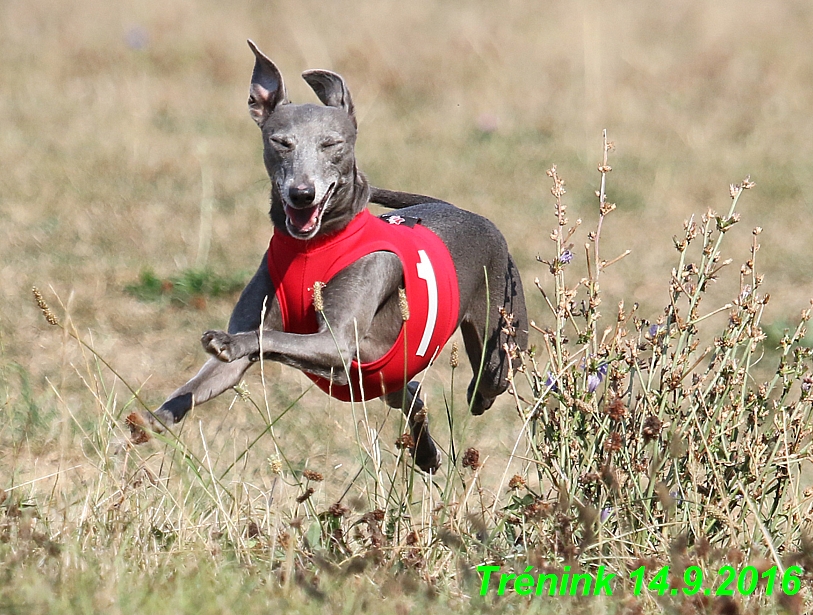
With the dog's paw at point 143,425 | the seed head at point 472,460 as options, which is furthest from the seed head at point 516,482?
the dog's paw at point 143,425

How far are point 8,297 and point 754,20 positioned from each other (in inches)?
345

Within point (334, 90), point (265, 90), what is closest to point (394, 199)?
point (334, 90)

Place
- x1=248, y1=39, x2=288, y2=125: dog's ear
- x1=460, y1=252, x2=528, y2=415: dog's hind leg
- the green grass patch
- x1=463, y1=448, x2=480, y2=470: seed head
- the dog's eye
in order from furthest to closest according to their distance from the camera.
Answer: the green grass patch, x1=460, y1=252, x2=528, y2=415: dog's hind leg, x1=248, y1=39, x2=288, y2=125: dog's ear, the dog's eye, x1=463, y1=448, x2=480, y2=470: seed head

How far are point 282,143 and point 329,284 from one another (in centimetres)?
47

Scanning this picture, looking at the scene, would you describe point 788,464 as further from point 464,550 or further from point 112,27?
point 112,27

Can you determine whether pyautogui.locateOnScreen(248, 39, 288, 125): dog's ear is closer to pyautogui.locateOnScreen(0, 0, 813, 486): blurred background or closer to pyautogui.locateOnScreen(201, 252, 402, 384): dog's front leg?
Result: pyautogui.locateOnScreen(201, 252, 402, 384): dog's front leg

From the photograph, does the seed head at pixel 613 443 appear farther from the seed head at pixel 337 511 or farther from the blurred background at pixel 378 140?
the blurred background at pixel 378 140

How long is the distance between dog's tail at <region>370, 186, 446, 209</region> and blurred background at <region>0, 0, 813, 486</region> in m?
1.16

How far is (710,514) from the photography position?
3168mm

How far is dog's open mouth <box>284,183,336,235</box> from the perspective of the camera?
343 centimetres

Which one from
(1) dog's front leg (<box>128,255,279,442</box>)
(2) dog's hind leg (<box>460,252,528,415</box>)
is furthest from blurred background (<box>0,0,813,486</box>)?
(1) dog's front leg (<box>128,255,279,442</box>)

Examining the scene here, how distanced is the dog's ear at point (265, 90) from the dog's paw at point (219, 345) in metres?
1.01

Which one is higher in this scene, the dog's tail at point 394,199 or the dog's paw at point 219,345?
the dog's tail at point 394,199

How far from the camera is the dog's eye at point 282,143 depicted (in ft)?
11.7
